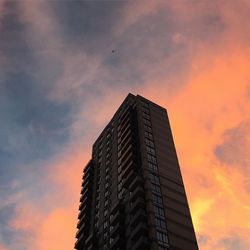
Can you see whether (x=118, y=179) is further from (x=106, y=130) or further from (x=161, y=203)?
(x=106, y=130)

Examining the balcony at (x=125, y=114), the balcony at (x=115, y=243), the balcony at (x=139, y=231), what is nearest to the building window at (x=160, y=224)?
the balcony at (x=139, y=231)

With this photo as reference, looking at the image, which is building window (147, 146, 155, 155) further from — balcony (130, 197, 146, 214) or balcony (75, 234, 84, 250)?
balcony (75, 234, 84, 250)

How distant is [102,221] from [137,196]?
15820mm

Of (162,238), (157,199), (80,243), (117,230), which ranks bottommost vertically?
(162,238)

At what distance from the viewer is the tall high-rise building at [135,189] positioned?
78.8 m

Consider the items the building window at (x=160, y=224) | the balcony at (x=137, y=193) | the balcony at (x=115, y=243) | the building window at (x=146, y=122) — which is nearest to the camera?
the building window at (x=160, y=224)

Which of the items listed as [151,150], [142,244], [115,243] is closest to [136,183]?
[115,243]

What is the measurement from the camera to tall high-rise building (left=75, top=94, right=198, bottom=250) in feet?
258

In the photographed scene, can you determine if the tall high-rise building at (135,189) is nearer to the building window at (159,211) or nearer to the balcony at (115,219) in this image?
the building window at (159,211)

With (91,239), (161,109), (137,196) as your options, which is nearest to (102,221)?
(91,239)

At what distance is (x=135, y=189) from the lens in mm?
85625

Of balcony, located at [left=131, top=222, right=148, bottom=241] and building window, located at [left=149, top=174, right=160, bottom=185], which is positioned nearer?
balcony, located at [left=131, top=222, right=148, bottom=241]

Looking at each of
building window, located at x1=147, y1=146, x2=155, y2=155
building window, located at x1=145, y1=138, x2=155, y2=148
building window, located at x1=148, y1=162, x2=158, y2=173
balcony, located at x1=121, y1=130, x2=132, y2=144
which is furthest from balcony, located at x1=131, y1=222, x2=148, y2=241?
balcony, located at x1=121, y1=130, x2=132, y2=144

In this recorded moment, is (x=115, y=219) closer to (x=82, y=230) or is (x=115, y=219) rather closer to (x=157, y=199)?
(x=157, y=199)
